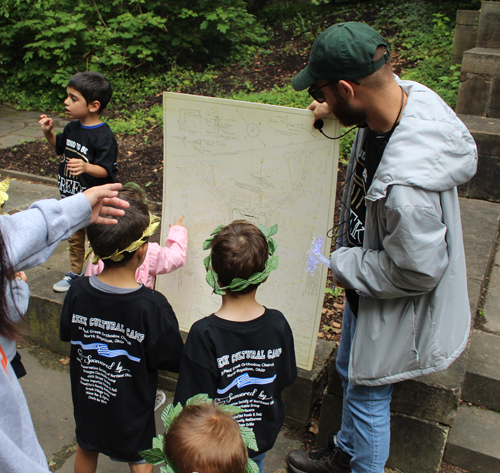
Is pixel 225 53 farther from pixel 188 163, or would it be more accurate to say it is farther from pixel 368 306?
pixel 368 306

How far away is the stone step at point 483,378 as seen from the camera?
2725mm

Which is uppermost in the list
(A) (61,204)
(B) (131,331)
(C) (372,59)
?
(C) (372,59)

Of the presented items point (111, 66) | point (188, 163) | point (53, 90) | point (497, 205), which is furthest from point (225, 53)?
point (188, 163)

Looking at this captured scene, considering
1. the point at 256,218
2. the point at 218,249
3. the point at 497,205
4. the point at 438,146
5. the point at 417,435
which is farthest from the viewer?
the point at 497,205

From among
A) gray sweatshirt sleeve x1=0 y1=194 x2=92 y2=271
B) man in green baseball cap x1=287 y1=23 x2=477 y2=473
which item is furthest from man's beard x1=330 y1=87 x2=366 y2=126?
gray sweatshirt sleeve x1=0 y1=194 x2=92 y2=271

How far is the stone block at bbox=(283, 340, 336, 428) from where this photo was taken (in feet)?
8.84

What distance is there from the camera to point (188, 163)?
9.16ft

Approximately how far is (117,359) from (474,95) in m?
5.24

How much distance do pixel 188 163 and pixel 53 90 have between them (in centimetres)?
858

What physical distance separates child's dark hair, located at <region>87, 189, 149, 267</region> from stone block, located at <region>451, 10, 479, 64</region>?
697cm

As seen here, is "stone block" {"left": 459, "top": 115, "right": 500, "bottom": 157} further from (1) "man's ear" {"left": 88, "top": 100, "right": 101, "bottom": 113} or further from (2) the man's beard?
(1) "man's ear" {"left": 88, "top": 100, "right": 101, "bottom": 113}

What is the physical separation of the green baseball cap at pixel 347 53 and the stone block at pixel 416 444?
64.2 inches

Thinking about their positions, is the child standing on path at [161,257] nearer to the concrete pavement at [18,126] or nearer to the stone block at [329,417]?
the stone block at [329,417]

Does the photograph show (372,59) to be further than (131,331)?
No
